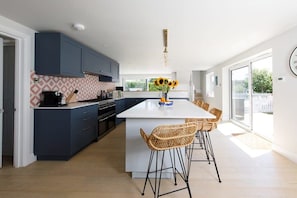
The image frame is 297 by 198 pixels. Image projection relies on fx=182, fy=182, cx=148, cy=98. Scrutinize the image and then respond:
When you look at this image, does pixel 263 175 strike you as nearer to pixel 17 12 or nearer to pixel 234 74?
pixel 17 12

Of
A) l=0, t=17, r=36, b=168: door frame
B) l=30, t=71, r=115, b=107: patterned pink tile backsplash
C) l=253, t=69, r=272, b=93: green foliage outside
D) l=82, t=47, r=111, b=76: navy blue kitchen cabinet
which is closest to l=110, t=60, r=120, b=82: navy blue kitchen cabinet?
l=82, t=47, r=111, b=76: navy blue kitchen cabinet

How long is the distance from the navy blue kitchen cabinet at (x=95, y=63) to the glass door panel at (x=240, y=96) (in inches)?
157

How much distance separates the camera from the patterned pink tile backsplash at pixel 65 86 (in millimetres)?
2974

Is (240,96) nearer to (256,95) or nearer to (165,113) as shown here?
(256,95)

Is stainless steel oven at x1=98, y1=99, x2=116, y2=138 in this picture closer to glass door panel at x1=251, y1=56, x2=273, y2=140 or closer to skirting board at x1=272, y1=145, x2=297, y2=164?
skirting board at x1=272, y1=145, x2=297, y2=164

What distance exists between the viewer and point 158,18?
8.23 ft

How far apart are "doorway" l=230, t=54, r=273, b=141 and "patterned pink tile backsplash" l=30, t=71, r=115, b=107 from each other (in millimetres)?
4339

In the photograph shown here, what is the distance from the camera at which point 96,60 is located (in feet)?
14.7

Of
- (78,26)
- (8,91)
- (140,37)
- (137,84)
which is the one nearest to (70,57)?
(78,26)

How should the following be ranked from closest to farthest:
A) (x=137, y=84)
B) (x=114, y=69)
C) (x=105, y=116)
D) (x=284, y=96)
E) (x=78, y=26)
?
(x=78, y=26) < (x=284, y=96) < (x=105, y=116) < (x=114, y=69) < (x=137, y=84)

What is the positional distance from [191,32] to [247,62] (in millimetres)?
2729

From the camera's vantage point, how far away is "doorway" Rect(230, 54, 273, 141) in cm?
421

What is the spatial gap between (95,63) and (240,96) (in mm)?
4430

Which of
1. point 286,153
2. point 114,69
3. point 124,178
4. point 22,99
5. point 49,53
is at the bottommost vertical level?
point 124,178
